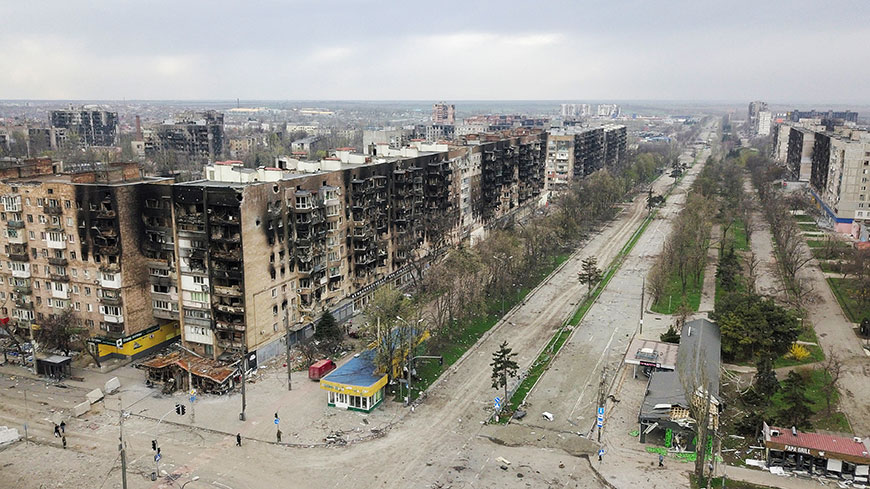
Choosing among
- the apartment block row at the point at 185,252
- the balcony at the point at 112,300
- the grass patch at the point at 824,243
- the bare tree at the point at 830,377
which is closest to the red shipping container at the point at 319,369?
the apartment block row at the point at 185,252

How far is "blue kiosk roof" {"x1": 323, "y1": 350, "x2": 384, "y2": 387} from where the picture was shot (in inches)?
1896

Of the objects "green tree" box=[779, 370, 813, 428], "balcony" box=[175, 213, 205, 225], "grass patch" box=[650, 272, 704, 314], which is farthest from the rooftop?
"balcony" box=[175, 213, 205, 225]

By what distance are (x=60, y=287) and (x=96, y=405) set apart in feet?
48.6

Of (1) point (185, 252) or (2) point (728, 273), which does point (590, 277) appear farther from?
(1) point (185, 252)

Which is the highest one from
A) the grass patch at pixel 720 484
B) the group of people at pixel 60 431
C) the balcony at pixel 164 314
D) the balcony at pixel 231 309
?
the balcony at pixel 231 309

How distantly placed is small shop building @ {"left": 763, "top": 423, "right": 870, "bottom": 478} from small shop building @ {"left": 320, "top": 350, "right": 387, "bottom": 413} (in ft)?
83.9

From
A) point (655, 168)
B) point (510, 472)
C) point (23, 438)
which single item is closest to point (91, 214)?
point (23, 438)

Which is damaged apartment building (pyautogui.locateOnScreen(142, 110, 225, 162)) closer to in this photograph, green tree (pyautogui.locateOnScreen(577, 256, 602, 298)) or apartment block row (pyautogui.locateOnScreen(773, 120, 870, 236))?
green tree (pyautogui.locateOnScreen(577, 256, 602, 298))

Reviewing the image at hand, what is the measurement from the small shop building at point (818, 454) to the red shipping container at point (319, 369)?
3187 cm

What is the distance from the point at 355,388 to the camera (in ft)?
154

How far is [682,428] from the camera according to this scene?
42.4 m

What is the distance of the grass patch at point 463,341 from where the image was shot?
5250cm

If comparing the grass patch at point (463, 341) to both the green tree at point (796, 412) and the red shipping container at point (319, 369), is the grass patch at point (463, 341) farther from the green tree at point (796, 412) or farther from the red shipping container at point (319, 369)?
the green tree at point (796, 412)

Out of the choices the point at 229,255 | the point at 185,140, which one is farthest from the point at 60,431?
the point at 185,140
